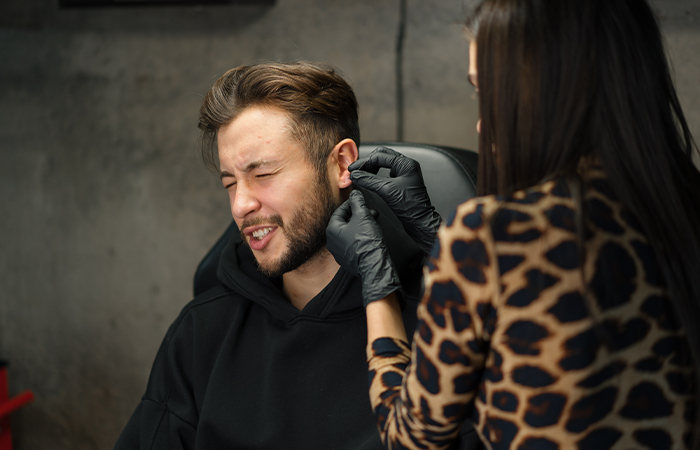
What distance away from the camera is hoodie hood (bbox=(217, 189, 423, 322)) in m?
1.16

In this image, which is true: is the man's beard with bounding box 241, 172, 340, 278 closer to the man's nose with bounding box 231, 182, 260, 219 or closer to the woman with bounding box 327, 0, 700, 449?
the man's nose with bounding box 231, 182, 260, 219

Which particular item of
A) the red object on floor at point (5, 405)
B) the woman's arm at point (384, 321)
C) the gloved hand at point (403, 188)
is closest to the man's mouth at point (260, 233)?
the gloved hand at point (403, 188)

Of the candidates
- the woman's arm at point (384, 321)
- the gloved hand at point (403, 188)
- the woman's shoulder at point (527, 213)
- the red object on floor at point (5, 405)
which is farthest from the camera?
the red object on floor at point (5, 405)

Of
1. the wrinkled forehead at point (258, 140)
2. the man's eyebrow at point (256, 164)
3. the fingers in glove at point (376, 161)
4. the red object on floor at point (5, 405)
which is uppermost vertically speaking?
the wrinkled forehead at point (258, 140)

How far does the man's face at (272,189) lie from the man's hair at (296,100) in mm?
22

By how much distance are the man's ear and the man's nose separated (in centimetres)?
20

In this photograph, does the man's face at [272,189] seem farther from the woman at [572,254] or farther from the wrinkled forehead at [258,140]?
the woman at [572,254]

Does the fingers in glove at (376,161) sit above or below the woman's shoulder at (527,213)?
above

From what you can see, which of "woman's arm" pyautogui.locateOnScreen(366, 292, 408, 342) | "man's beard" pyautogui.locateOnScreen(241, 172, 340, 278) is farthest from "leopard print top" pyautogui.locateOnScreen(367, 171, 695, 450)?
"man's beard" pyautogui.locateOnScreen(241, 172, 340, 278)

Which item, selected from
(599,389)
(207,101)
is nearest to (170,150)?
(207,101)

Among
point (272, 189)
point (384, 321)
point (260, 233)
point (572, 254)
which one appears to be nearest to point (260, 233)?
point (260, 233)

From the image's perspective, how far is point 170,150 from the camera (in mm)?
2174

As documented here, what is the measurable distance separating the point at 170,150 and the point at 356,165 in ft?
4.28

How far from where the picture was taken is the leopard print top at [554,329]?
23.1 inches
